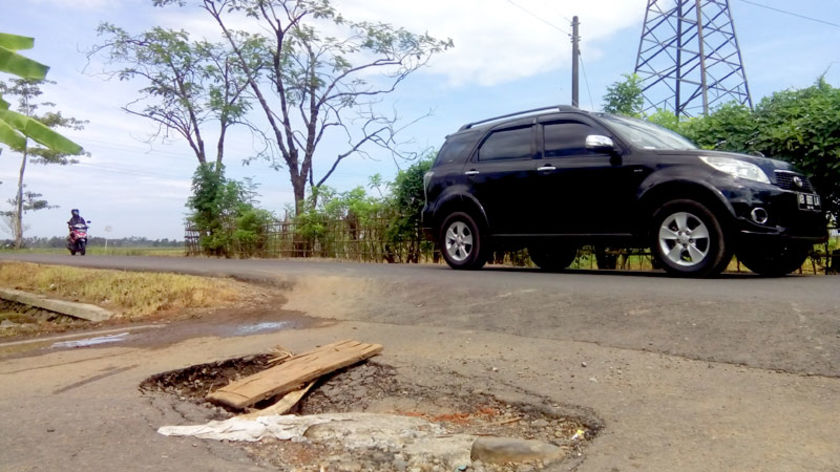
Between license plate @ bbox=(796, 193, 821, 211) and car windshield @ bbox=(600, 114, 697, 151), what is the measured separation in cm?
129

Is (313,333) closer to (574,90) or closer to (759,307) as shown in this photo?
(759,307)

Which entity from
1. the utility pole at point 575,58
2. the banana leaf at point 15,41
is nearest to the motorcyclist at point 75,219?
the utility pole at point 575,58

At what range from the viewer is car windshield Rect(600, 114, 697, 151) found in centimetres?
719

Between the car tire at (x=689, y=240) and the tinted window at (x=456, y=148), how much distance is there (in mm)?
2824

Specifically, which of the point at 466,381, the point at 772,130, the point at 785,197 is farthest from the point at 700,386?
the point at 772,130

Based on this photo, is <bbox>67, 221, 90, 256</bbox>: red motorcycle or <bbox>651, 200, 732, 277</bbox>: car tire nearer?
<bbox>651, 200, 732, 277</bbox>: car tire

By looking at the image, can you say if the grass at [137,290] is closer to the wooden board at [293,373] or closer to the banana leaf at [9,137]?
the wooden board at [293,373]

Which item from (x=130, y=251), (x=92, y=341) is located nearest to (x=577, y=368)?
(x=92, y=341)

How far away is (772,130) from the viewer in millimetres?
8383

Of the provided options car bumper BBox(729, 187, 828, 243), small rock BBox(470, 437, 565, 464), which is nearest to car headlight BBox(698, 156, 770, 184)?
car bumper BBox(729, 187, 828, 243)

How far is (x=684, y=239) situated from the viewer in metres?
6.65

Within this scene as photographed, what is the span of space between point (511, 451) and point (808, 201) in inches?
219

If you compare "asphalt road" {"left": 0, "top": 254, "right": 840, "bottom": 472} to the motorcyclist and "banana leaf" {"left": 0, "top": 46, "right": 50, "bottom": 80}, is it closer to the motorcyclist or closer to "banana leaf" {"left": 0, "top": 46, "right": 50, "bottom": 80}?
"banana leaf" {"left": 0, "top": 46, "right": 50, "bottom": 80}

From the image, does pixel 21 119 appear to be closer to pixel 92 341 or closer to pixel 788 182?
pixel 92 341
